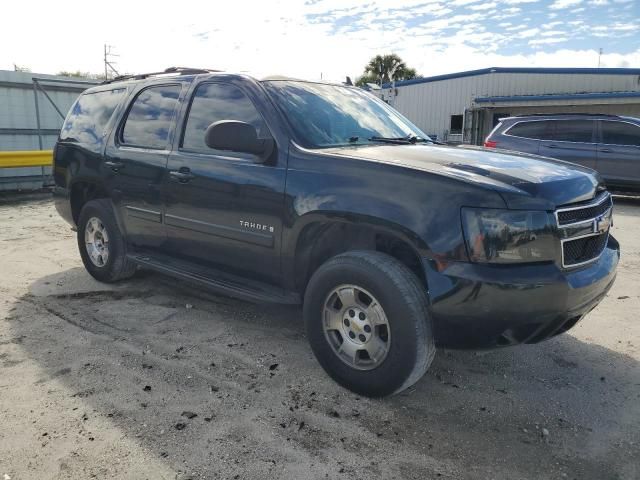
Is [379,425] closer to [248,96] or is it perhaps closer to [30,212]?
[248,96]

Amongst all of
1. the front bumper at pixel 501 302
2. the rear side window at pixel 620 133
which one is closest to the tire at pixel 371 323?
the front bumper at pixel 501 302

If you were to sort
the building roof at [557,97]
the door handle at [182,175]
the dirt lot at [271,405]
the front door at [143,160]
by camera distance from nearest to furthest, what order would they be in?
the dirt lot at [271,405] < the door handle at [182,175] < the front door at [143,160] < the building roof at [557,97]

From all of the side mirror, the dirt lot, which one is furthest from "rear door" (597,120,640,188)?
the side mirror

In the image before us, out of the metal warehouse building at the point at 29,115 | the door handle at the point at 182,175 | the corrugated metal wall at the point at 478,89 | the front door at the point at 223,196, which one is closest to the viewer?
the front door at the point at 223,196

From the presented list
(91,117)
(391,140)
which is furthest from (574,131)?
(91,117)

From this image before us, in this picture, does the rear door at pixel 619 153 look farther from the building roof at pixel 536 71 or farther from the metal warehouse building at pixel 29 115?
the metal warehouse building at pixel 29 115

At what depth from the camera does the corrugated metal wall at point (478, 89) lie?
20328mm

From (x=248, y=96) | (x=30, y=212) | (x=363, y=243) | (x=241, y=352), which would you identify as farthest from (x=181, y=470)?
(x=30, y=212)

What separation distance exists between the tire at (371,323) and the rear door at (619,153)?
9.28 metres

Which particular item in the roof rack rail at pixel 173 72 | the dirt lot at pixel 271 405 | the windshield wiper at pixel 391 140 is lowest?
the dirt lot at pixel 271 405

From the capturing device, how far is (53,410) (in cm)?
293

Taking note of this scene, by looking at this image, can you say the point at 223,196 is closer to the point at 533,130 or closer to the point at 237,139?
the point at 237,139

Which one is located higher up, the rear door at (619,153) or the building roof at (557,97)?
the building roof at (557,97)

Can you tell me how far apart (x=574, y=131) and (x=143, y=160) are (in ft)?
30.5
